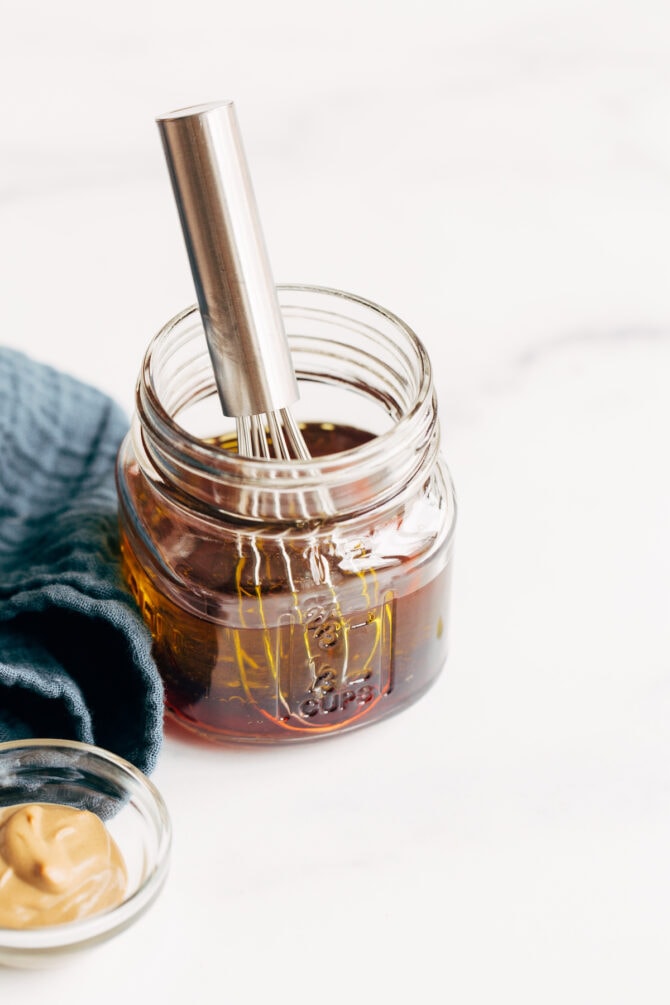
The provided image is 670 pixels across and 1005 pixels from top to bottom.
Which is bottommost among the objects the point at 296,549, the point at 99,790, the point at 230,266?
the point at 99,790

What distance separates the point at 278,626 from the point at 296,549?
43mm

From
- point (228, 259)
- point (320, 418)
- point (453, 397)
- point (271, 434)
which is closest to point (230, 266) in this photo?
point (228, 259)

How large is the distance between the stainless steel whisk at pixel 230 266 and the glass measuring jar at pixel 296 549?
0.04 metres

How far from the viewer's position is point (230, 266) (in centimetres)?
69

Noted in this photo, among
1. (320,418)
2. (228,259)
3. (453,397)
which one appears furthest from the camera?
(453,397)

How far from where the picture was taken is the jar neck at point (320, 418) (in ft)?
2.28

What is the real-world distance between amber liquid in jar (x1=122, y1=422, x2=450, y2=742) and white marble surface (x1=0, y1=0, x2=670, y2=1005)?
0.04m

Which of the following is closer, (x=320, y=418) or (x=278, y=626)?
(x=278, y=626)

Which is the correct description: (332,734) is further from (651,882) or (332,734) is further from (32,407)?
(32,407)

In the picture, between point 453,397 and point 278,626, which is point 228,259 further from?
point 453,397

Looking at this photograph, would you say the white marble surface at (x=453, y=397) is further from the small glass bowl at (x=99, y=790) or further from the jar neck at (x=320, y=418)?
the jar neck at (x=320, y=418)

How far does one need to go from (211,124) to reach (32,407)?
317 millimetres

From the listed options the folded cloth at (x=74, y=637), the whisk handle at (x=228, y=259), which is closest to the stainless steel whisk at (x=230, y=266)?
the whisk handle at (x=228, y=259)

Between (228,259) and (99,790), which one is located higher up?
(228,259)
